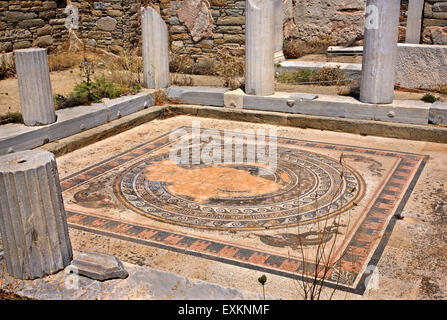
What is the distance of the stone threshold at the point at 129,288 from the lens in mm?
2787

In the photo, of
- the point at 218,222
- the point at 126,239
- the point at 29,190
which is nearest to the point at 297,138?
the point at 218,222

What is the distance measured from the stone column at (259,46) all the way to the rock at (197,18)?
356 cm

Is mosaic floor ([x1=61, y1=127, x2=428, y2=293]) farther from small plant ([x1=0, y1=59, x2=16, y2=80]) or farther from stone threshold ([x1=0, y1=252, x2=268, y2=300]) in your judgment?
small plant ([x1=0, y1=59, x2=16, y2=80])

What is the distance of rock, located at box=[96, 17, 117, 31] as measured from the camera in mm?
11383

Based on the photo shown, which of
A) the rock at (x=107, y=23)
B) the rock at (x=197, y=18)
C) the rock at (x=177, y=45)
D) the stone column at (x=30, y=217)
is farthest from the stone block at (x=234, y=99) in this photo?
the stone column at (x=30, y=217)

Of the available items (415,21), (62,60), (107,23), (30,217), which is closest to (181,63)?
(107,23)

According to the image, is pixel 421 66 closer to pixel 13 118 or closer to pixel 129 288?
pixel 13 118

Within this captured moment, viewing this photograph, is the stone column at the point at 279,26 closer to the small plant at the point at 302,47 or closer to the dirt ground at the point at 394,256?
the small plant at the point at 302,47

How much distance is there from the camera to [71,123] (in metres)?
6.57

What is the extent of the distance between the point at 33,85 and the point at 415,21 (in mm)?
5794

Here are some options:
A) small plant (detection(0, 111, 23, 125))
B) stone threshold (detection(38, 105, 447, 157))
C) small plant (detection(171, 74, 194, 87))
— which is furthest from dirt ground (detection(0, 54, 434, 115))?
stone threshold (detection(38, 105, 447, 157))

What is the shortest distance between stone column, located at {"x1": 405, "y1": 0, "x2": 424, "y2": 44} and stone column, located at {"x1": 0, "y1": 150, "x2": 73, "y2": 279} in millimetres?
6743

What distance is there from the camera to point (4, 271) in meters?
3.11
